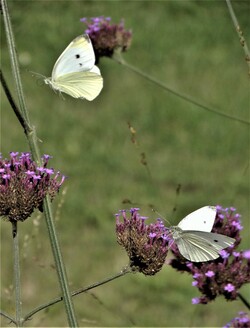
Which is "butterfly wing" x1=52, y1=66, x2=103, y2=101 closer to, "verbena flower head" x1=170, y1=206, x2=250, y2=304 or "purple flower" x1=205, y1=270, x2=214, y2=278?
"verbena flower head" x1=170, y1=206, x2=250, y2=304

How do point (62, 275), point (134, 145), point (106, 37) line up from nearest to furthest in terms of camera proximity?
point (62, 275) < point (106, 37) < point (134, 145)

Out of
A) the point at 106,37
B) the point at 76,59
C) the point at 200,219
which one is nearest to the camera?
the point at 200,219

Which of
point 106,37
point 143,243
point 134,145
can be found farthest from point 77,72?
point 134,145

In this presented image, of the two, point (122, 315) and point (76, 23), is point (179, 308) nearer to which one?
point (122, 315)

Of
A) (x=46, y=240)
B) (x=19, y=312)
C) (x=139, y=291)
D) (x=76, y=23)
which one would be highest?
(x=76, y=23)

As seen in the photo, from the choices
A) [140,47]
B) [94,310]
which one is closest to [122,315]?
[94,310]

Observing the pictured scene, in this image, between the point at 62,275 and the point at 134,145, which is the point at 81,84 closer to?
the point at 62,275

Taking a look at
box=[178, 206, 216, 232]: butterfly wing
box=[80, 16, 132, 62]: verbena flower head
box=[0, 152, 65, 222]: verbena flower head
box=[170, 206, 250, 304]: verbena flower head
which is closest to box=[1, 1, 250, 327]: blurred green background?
box=[80, 16, 132, 62]: verbena flower head
